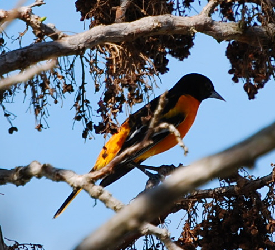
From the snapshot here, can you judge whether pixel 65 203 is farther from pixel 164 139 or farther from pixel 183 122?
pixel 183 122

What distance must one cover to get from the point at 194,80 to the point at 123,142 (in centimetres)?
154

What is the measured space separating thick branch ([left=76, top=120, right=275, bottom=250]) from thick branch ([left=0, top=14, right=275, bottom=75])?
2218 mm

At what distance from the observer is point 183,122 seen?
5.69 meters

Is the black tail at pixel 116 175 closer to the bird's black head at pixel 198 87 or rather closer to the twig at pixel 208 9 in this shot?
the bird's black head at pixel 198 87

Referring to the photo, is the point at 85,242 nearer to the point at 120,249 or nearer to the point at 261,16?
the point at 120,249

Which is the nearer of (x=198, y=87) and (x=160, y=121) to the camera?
(x=160, y=121)

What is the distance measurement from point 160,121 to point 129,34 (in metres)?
1.87

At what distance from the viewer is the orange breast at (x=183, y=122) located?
548 centimetres

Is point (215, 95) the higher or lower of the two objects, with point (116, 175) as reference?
higher

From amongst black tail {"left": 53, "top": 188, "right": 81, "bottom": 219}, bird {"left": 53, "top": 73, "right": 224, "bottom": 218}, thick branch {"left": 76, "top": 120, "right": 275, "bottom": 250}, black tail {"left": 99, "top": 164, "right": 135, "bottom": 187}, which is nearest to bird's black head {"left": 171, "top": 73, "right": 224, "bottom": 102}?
bird {"left": 53, "top": 73, "right": 224, "bottom": 218}

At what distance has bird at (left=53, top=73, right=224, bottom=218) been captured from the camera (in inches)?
201

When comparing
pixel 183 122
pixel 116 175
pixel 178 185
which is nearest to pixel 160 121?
pixel 183 122

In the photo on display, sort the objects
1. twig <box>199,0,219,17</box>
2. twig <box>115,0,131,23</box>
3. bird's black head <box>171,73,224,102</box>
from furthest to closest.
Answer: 1. bird's black head <box>171,73,224,102</box>
2. twig <box>115,0,131,23</box>
3. twig <box>199,0,219,17</box>

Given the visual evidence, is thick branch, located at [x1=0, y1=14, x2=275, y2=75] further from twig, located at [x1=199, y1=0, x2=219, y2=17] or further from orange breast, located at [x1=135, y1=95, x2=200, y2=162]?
orange breast, located at [x1=135, y1=95, x2=200, y2=162]
